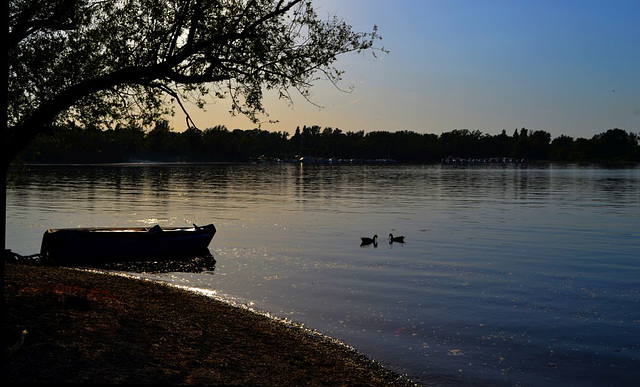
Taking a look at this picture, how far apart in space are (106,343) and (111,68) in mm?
9414

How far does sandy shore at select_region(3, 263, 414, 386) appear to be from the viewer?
1175cm

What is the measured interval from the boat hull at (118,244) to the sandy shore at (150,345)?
11.9 meters

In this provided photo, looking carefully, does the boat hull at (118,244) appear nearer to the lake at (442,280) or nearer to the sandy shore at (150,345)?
the lake at (442,280)

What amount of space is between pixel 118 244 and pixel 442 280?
698 inches

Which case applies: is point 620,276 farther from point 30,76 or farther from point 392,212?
point 392,212

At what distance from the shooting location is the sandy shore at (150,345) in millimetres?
11750

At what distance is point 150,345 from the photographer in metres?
14.1

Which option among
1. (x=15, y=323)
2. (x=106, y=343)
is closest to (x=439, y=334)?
(x=106, y=343)

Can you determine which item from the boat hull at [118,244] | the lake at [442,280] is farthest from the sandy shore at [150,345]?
the boat hull at [118,244]

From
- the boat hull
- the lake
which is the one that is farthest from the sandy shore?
the boat hull

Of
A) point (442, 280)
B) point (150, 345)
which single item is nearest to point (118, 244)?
point (442, 280)

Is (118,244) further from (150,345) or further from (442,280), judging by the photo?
(150,345)

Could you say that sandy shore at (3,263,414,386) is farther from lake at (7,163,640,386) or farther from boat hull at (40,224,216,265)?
boat hull at (40,224,216,265)

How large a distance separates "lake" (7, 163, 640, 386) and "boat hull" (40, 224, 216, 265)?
2.12 meters
